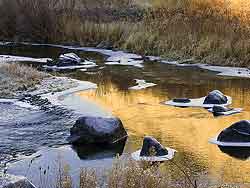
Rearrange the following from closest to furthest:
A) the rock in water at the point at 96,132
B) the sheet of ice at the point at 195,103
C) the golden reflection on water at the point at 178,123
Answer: the golden reflection on water at the point at 178,123
the rock in water at the point at 96,132
the sheet of ice at the point at 195,103

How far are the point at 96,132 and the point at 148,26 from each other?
53.1ft

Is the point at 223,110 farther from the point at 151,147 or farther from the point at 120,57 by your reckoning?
the point at 120,57

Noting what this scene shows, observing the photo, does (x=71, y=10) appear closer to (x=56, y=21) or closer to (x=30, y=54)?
(x=56, y=21)

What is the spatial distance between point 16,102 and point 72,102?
59.1 inches

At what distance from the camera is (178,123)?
1220 cm

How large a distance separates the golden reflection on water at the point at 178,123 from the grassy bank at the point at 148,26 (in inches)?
239

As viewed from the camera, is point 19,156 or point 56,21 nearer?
point 19,156

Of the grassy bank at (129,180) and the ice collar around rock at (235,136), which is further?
the ice collar around rock at (235,136)

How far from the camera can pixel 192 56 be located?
75.3ft

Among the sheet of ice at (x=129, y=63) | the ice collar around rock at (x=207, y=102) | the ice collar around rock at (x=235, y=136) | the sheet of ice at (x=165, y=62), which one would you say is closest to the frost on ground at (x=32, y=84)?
the ice collar around rock at (x=207, y=102)

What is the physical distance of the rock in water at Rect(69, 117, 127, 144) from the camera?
10.9m

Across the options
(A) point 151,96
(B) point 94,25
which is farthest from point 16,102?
(B) point 94,25

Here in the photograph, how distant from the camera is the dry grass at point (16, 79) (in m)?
16.0

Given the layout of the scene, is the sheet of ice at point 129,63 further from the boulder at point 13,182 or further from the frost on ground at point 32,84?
the boulder at point 13,182
